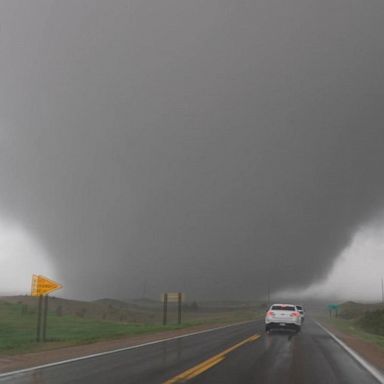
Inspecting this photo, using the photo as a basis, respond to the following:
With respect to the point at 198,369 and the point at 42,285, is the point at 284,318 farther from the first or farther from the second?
the point at 198,369

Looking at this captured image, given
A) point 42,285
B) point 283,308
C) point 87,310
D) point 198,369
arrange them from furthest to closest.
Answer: point 87,310
point 283,308
point 42,285
point 198,369

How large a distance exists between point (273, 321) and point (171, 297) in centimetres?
1101

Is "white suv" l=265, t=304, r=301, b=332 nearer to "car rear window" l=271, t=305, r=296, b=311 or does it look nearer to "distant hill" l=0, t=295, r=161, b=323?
"car rear window" l=271, t=305, r=296, b=311

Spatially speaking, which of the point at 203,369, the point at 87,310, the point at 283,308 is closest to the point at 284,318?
the point at 283,308

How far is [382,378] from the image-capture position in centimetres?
1244

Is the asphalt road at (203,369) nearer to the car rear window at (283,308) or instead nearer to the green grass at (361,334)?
Answer: the green grass at (361,334)

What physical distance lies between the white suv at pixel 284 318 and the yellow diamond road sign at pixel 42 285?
16.4m

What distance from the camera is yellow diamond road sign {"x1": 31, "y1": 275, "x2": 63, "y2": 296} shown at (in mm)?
21922

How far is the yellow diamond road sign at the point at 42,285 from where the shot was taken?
863 inches

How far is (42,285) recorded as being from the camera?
22172mm

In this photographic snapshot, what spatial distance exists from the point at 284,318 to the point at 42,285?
17336 millimetres

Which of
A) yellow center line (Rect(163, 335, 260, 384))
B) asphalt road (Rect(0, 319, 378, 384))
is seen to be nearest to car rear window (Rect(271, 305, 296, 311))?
asphalt road (Rect(0, 319, 378, 384))

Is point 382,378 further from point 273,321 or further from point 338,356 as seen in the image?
point 273,321

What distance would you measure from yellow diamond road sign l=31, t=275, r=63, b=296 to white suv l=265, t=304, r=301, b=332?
16.4m
